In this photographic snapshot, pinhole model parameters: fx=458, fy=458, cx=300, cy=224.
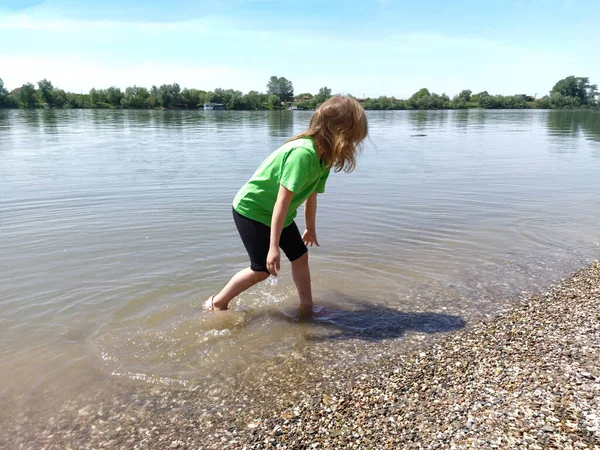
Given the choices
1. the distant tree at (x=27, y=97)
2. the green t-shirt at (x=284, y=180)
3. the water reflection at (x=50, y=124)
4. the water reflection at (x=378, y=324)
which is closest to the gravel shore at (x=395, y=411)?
the water reflection at (x=378, y=324)

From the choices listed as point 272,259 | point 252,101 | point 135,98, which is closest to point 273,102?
point 252,101

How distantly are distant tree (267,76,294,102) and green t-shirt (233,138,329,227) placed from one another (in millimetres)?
160753

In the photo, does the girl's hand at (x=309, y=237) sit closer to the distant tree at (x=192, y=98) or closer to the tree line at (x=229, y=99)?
the tree line at (x=229, y=99)

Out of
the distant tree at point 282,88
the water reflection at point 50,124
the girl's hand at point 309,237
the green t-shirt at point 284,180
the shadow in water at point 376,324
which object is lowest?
the shadow in water at point 376,324

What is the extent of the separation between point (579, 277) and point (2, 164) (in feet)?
59.3

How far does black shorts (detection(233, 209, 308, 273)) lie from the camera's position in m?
4.59

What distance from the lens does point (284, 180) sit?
13.4 feet

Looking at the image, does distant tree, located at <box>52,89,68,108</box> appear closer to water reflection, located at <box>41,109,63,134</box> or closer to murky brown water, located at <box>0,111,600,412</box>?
water reflection, located at <box>41,109,63,134</box>

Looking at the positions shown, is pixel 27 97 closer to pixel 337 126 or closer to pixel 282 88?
pixel 282 88

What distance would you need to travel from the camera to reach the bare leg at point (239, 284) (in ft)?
16.0

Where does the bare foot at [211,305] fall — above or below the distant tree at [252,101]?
below

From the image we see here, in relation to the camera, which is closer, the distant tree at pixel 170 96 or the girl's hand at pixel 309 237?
the girl's hand at pixel 309 237

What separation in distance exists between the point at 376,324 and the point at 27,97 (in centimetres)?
Answer: 13962

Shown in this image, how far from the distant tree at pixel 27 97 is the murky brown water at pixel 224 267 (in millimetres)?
124524
